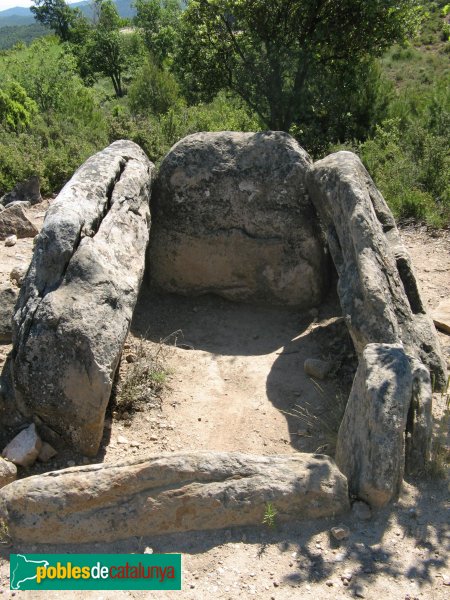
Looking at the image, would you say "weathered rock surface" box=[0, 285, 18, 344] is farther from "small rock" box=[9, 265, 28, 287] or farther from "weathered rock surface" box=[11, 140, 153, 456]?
"weathered rock surface" box=[11, 140, 153, 456]

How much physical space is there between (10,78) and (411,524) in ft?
46.8

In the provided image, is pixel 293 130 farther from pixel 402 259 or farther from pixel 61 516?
pixel 61 516

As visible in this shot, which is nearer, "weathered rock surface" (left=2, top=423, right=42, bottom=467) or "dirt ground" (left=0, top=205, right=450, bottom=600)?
"dirt ground" (left=0, top=205, right=450, bottom=600)

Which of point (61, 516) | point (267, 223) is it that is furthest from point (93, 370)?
point (267, 223)

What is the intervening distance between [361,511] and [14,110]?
1010 cm

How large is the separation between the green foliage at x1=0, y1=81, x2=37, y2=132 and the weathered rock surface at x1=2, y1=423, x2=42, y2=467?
7.93 meters

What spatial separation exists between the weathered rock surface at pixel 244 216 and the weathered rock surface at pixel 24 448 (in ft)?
8.70

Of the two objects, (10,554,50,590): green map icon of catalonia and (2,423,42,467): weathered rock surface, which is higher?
(2,423,42,467): weathered rock surface

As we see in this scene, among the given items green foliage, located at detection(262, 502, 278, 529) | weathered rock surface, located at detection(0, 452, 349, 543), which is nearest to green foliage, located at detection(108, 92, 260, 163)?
weathered rock surface, located at detection(0, 452, 349, 543)

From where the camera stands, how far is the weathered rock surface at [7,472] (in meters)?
3.79

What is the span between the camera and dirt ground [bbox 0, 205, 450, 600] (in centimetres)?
316

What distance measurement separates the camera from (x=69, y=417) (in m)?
4.00

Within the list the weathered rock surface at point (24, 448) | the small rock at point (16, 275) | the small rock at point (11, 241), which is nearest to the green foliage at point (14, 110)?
the small rock at point (11, 241)

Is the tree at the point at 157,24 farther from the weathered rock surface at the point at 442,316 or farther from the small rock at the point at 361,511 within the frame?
the small rock at the point at 361,511
